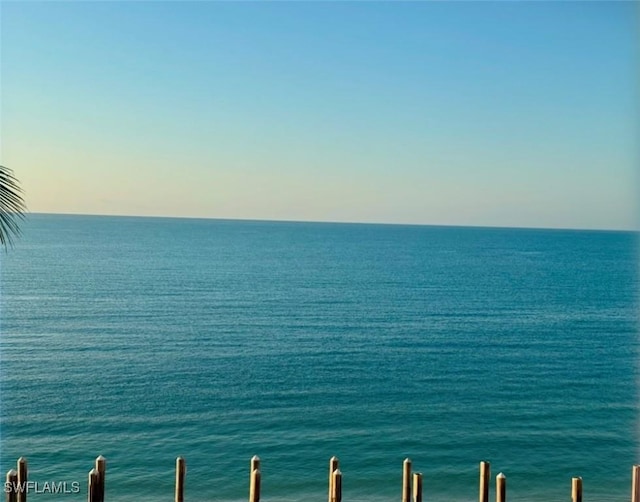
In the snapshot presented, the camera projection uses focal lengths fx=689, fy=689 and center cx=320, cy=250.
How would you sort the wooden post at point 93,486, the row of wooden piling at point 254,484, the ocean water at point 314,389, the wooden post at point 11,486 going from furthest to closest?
the ocean water at point 314,389, the wooden post at point 93,486, the row of wooden piling at point 254,484, the wooden post at point 11,486

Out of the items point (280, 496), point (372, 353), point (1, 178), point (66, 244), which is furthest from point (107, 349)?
point (66, 244)

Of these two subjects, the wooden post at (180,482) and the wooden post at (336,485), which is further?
the wooden post at (180,482)

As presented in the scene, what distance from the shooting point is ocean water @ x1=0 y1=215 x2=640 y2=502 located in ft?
Result: 70.6

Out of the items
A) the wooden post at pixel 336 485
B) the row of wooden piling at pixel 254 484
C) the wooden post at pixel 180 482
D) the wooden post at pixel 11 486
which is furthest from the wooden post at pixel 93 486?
the wooden post at pixel 336 485

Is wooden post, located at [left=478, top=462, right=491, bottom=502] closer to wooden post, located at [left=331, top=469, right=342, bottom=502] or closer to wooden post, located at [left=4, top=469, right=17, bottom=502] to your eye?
wooden post, located at [left=331, top=469, right=342, bottom=502]

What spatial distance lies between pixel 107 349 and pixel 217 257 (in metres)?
71.7

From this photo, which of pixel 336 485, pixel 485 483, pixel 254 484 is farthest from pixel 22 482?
pixel 485 483

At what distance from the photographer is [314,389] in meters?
30.7

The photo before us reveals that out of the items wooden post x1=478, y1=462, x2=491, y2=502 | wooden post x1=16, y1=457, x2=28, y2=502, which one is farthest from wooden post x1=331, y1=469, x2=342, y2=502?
wooden post x1=16, y1=457, x2=28, y2=502

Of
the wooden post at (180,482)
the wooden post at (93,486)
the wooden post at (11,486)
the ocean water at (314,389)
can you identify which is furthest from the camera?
the ocean water at (314,389)

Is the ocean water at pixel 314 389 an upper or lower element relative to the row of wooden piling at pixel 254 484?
upper

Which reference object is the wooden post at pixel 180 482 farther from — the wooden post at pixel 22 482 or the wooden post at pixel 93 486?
the wooden post at pixel 22 482

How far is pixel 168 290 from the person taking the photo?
66.6 meters

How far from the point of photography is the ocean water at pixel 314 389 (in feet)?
70.6
